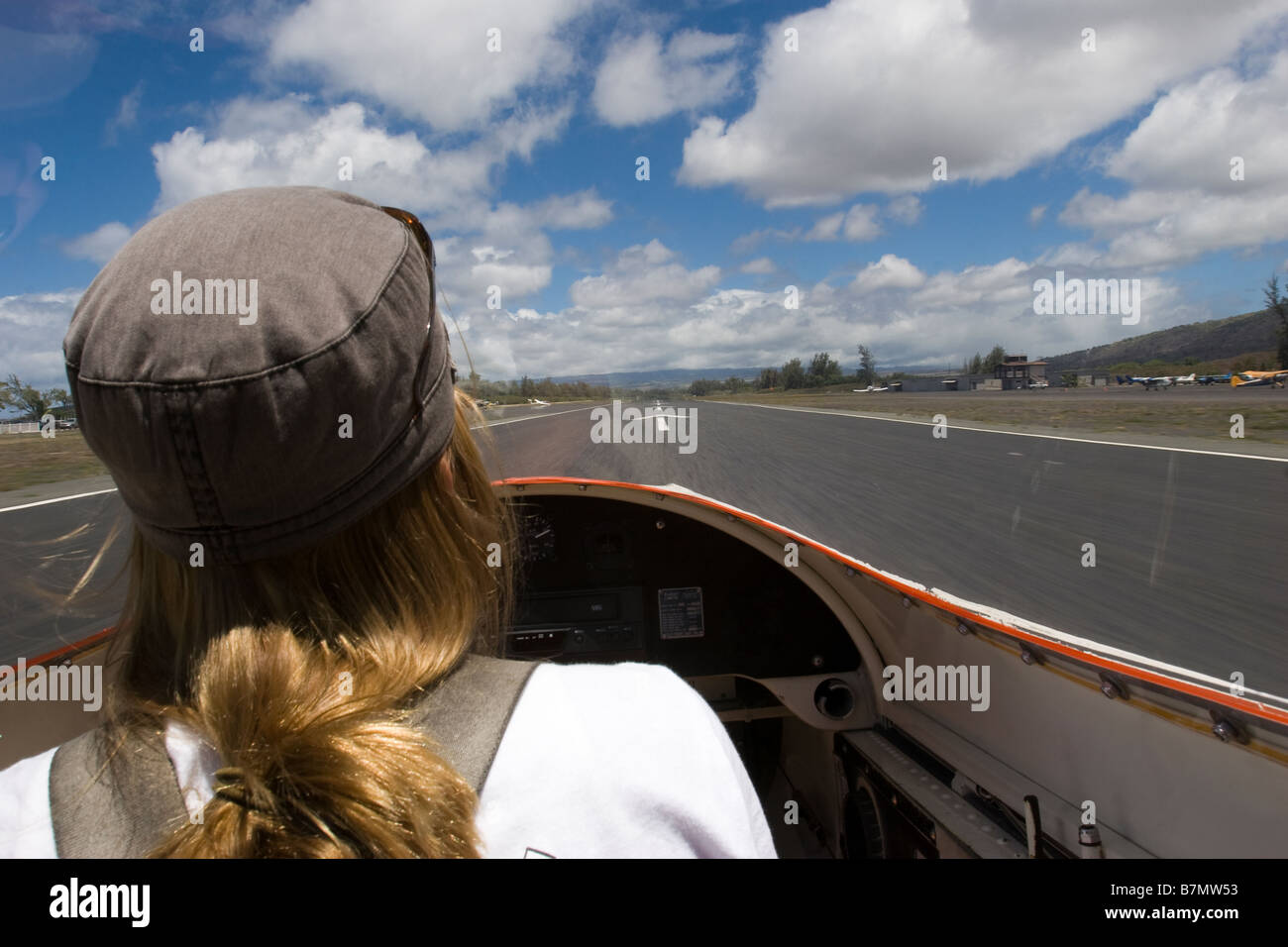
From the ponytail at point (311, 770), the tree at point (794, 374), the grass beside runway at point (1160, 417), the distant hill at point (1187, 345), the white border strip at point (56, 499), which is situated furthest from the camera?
the tree at point (794, 374)

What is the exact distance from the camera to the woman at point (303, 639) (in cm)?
77

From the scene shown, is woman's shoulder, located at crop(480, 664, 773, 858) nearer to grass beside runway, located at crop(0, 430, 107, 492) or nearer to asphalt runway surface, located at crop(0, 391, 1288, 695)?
asphalt runway surface, located at crop(0, 391, 1288, 695)

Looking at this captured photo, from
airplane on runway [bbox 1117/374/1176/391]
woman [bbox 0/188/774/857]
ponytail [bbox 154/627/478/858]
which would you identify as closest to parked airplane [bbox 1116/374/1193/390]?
airplane on runway [bbox 1117/374/1176/391]

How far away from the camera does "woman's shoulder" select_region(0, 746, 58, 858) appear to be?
750 mm

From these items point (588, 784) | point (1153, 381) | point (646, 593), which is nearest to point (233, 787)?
point (588, 784)

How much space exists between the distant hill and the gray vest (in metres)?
68.7

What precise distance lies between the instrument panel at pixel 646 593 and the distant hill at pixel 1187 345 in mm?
66380

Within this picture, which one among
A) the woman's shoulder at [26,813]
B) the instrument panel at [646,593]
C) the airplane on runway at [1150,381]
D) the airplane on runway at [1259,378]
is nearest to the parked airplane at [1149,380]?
the airplane on runway at [1150,381]

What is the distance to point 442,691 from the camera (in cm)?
91

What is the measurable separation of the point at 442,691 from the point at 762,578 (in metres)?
2.65

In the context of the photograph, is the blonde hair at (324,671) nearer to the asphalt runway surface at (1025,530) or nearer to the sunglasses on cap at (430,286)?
the sunglasses on cap at (430,286)

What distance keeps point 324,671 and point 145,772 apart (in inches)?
7.6
